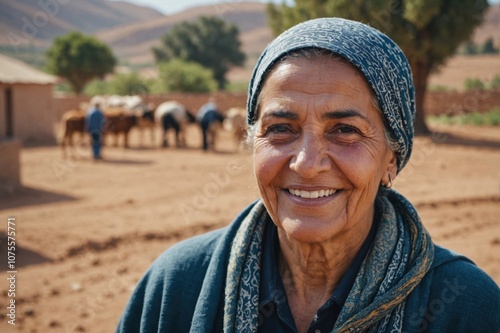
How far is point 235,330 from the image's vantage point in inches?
69.3

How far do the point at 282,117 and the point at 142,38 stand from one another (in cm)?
13305

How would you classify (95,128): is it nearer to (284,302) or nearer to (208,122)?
(208,122)

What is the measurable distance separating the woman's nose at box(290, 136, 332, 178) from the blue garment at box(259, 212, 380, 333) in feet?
1.37

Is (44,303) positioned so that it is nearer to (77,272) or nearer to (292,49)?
(77,272)

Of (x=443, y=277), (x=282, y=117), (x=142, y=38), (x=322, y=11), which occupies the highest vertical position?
(x=142, y=38)

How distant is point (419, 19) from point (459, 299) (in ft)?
50.2

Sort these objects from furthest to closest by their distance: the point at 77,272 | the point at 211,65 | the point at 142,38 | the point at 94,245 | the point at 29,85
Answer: the point at 142,38 < the point at 211,65 < the point at 29,85 < the point at 94,245 < the point at 77,272

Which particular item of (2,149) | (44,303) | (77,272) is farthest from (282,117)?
(2,149)

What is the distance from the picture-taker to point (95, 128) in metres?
14.4

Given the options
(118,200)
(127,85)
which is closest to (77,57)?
(127,85)

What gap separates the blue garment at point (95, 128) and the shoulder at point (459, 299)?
535 inches

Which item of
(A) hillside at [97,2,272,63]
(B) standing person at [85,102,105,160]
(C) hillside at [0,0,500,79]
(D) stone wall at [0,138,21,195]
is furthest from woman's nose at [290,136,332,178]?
(A) hillside at [97,2,272,63]

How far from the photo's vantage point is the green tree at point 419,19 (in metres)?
15.6

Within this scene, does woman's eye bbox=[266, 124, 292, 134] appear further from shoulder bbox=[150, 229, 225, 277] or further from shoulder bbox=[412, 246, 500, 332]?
shoulder bbox=[412, 246, 500, 332]
